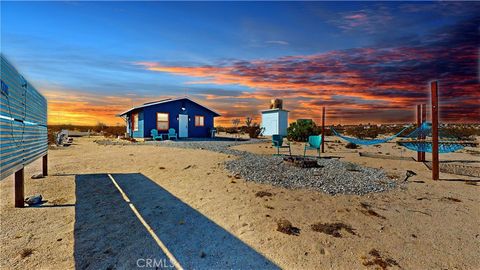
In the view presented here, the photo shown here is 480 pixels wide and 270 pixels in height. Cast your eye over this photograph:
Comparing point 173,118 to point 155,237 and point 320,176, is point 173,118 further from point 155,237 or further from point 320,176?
point 155,237

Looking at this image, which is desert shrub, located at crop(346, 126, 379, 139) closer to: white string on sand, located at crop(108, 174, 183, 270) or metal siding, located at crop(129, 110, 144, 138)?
metal siding, located at crop(129, 110, 144, 138)

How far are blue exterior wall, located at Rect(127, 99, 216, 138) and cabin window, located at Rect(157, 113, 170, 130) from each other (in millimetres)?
286

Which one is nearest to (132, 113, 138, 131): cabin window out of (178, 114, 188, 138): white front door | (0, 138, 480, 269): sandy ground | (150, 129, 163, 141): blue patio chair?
(150, 129, 163, 141): blue patio chair

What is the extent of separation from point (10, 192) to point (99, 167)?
2807mm

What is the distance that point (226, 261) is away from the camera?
274cm

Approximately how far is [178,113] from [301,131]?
1108 centimetres

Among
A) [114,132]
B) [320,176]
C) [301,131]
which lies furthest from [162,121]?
[320,176]

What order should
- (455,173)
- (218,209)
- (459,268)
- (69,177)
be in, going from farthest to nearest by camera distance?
(455,173)
(69,177)
(218,209)
(459,268)

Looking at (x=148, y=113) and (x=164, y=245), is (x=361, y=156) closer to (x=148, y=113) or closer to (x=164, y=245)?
(x=164, y=245)

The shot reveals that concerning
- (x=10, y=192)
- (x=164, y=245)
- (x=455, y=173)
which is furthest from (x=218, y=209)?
(x=455, y=173)

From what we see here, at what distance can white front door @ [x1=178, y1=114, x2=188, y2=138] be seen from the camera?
70.5 ft

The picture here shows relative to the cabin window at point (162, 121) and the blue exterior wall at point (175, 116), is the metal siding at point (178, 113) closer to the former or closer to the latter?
the blue exterior wall at point (175, 116)

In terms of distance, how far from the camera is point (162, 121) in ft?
68.2

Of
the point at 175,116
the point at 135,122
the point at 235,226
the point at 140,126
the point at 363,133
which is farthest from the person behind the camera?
the point at 363,133
